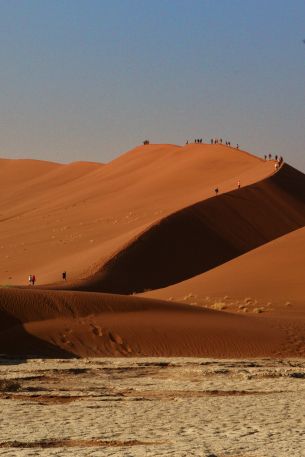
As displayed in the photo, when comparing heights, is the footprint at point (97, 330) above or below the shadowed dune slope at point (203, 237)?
below

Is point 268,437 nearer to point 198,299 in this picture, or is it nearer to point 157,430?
point 157,430

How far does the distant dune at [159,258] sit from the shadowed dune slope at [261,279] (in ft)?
0.24

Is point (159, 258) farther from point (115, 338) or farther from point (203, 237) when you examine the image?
point (115, 338)

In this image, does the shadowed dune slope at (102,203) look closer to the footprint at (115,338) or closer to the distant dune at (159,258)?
the distant dune at (159,258)

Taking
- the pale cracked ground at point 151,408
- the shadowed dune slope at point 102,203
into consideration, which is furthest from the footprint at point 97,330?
the shadowed dune slope at point 102,203

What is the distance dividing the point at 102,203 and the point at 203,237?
24585 millimetres

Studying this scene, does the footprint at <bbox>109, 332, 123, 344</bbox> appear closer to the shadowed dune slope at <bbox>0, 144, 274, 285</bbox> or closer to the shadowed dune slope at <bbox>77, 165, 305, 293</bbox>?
the shadowed dune slope at <bbox>77, 165, 305, 293</bbox>

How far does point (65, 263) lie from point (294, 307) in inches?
917

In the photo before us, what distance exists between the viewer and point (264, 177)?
7150cm

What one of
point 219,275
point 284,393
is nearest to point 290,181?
point 219,275

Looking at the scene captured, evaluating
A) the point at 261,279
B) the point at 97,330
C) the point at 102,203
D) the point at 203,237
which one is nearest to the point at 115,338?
the point at 97,330

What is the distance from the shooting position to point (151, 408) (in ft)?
45.1

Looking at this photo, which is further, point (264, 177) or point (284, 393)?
point (264, 177)

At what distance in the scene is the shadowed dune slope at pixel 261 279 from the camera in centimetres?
3759
